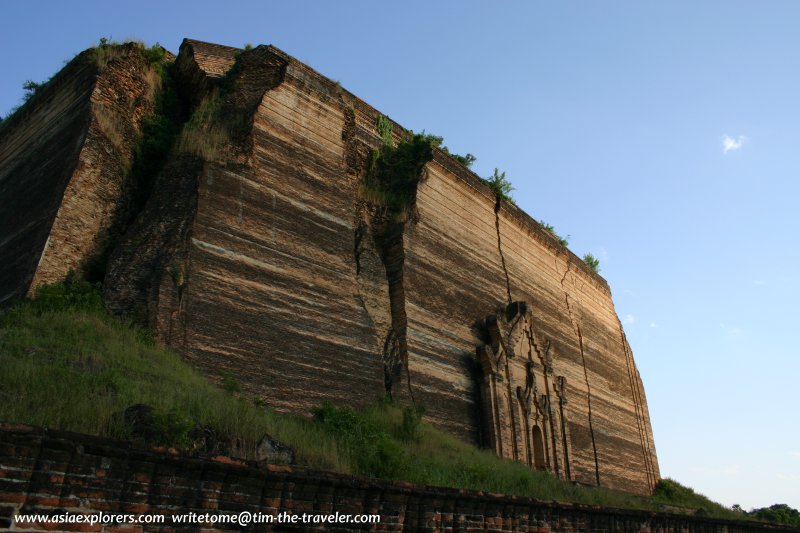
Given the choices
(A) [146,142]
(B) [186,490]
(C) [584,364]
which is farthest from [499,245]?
(B) [186,490]

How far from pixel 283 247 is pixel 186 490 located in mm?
7490

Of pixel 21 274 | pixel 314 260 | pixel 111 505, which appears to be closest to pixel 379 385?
pixel 314 260

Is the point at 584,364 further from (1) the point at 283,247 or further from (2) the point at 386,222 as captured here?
(1) the point at 283,247

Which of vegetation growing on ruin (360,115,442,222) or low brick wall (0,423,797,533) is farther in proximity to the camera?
vegetation growing on ruin (360,115,442,222)

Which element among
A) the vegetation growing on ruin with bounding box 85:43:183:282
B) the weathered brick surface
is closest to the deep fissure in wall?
the vegetation growing on ruin with bounding box 85:43:183:282

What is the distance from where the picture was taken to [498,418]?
14547 mm

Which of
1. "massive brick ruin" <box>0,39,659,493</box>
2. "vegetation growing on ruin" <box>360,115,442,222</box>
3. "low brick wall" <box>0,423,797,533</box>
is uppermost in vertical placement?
"vegetation growing on ruin" <box>360,115,442,222</box>

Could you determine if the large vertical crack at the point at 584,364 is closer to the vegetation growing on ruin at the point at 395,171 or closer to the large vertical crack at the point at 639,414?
the large vertical crack at the point at 639,414

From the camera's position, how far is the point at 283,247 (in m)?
11.6

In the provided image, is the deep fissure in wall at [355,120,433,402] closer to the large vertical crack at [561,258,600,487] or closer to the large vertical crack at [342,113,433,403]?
the large vertical crack at [342,113,433,403]

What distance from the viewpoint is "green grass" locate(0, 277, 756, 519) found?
5.48 m

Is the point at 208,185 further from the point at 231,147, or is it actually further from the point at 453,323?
the point at 453,323

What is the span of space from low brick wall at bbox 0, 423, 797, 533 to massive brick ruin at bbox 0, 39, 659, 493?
4604 millimetres

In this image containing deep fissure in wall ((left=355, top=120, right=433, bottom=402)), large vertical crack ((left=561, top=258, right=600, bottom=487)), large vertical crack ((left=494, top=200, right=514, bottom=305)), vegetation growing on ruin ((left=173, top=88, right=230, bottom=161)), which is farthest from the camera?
large vertical crack ((left=561, top=258, right=600, bottom=487))
